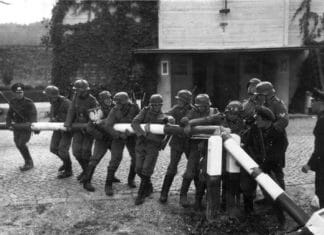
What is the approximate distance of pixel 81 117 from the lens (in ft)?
22.4

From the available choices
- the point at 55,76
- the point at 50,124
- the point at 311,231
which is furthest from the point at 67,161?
the point at 55,76

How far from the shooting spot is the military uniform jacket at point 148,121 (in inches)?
228

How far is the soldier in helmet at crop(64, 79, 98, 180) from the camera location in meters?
6.73

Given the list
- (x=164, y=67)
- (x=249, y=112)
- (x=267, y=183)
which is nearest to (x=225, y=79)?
(x=164, y=67)

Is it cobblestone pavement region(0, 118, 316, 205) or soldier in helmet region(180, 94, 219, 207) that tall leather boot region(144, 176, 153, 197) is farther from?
soldier in helmet region(180, 94, 219, 207)

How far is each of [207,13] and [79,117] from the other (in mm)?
10770

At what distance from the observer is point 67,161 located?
7.25 m

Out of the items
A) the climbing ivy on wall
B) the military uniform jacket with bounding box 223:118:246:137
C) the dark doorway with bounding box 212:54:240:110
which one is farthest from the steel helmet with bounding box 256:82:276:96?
the dark doorway with bounding box 212:54:240:110

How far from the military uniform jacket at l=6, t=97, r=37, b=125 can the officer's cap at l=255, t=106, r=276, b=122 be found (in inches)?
185

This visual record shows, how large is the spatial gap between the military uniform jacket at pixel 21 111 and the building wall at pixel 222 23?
9247mm

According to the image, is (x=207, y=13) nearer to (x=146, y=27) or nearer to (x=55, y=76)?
(x=146, y=27)

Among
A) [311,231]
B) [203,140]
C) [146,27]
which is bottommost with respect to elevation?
[311,231]

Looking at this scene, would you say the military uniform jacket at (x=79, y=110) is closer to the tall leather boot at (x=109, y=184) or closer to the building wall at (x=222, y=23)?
the tall leather boot at (x=109, y=184)

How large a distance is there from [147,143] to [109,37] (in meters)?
11.1
